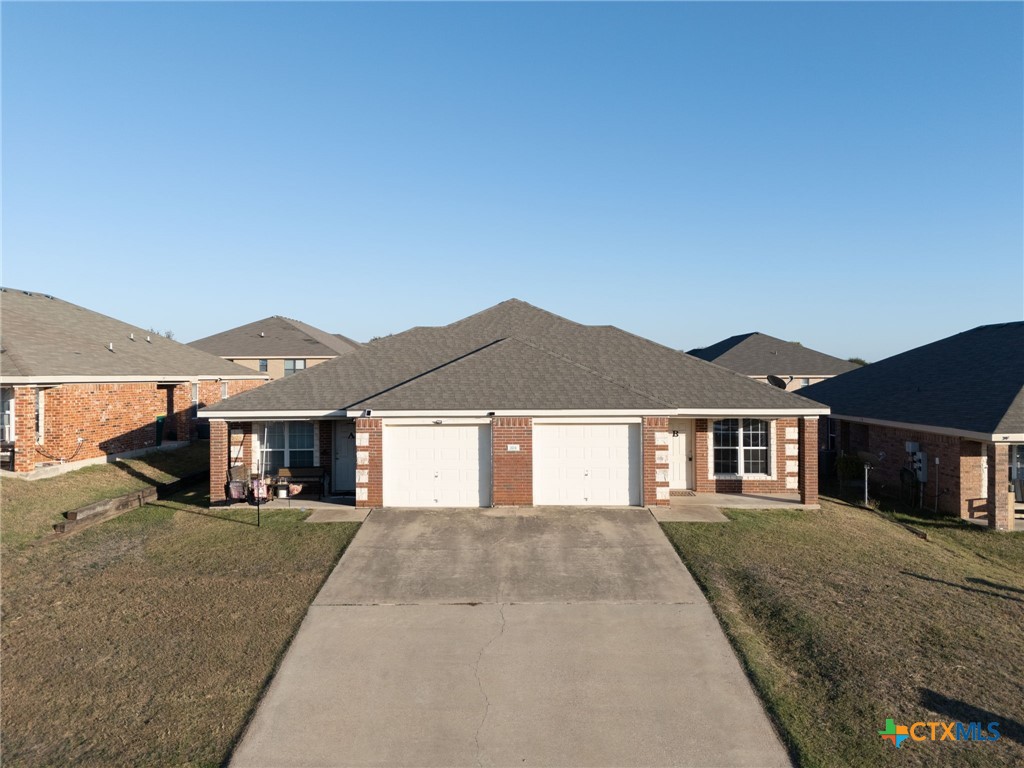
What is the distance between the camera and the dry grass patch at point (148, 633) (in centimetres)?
612

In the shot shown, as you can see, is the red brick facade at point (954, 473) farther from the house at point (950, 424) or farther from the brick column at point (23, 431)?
the brick column at point (23, 431)

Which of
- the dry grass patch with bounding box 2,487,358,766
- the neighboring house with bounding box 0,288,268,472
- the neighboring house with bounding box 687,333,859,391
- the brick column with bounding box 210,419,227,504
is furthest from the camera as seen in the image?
the neighboring house with bounding box 687,333,859,391

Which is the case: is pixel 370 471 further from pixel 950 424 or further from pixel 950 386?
pixel 950 386

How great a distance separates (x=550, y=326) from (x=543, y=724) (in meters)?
16.5

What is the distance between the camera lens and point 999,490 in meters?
14.5

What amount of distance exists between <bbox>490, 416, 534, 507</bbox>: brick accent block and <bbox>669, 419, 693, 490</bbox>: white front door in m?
4.87

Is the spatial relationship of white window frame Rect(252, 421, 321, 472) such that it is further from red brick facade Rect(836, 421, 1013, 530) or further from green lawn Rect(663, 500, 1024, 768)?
red brick facade Rect(836, 421, 1013, 530)

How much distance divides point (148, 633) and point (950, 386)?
21801mm

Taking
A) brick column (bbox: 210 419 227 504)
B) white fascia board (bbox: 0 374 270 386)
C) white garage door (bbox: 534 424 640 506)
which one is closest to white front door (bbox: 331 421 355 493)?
brick column (bbox: 210 419 227 504)

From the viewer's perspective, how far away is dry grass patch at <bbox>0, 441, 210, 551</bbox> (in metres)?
13.2

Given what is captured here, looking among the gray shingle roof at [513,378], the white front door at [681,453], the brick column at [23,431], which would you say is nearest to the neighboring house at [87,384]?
the brick column at [23,431]

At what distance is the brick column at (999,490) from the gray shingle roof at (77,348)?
1067 inches

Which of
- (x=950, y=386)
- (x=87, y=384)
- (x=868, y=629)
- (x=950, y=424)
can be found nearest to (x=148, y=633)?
(x=868, y=629)

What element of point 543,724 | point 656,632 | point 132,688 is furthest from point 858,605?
point 132,688
